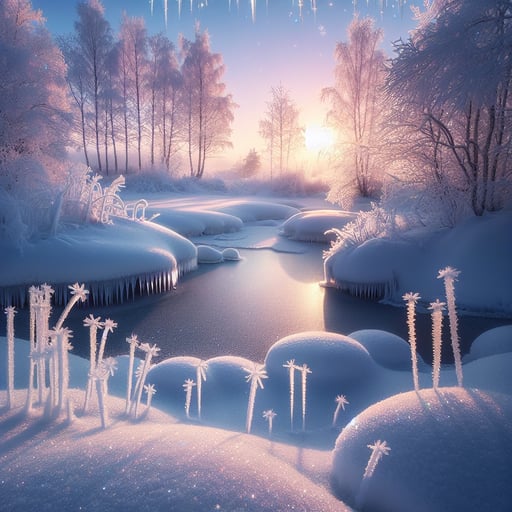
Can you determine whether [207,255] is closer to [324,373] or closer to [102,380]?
[324,373]

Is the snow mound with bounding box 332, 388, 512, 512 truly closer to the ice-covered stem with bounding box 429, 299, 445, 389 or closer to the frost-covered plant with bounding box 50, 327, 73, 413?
the ice-covered stem with bounding box 429, 299, 445, 389

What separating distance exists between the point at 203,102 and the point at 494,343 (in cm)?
2356

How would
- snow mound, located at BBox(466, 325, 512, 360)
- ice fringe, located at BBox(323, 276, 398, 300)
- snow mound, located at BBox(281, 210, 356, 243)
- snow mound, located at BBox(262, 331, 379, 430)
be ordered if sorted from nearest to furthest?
1. snow mound, located at BBox(262, 331, 379, 430)
2. snow mound, located at BBox(466, 325, 512, 360)
3. ice fringe, located at BBox(323, 276, 398, 300)
4. snow mound, located at BBox(281, 210, 356, 243)

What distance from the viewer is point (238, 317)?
5570 millimetres

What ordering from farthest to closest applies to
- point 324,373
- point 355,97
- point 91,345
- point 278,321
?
point 355,97 < point 278,321 < point 324,373 < point 91,345

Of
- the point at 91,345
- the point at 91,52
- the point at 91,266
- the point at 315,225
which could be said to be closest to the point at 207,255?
the point at 91,266

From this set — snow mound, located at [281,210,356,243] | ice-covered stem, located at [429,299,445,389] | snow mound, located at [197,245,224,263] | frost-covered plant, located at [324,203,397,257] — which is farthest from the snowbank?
snow mound, located at [281,210,356,243]

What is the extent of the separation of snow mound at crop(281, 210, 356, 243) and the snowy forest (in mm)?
61

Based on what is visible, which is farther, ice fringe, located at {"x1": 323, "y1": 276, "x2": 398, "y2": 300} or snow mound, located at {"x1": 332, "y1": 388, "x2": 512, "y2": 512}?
ice fringe, located at {"x1": 323, "y1": 276, "x2": 398, "y2": 300}

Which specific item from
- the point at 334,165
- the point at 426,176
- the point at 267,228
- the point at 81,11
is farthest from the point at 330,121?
the point at 81,11

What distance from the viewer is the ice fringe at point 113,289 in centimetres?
576

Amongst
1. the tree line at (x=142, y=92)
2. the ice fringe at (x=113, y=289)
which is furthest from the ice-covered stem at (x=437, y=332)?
the tree line at (x=142, y=92)

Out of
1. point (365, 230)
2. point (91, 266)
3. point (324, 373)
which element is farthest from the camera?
point (365, 230)

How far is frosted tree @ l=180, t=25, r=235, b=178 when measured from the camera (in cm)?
2384
